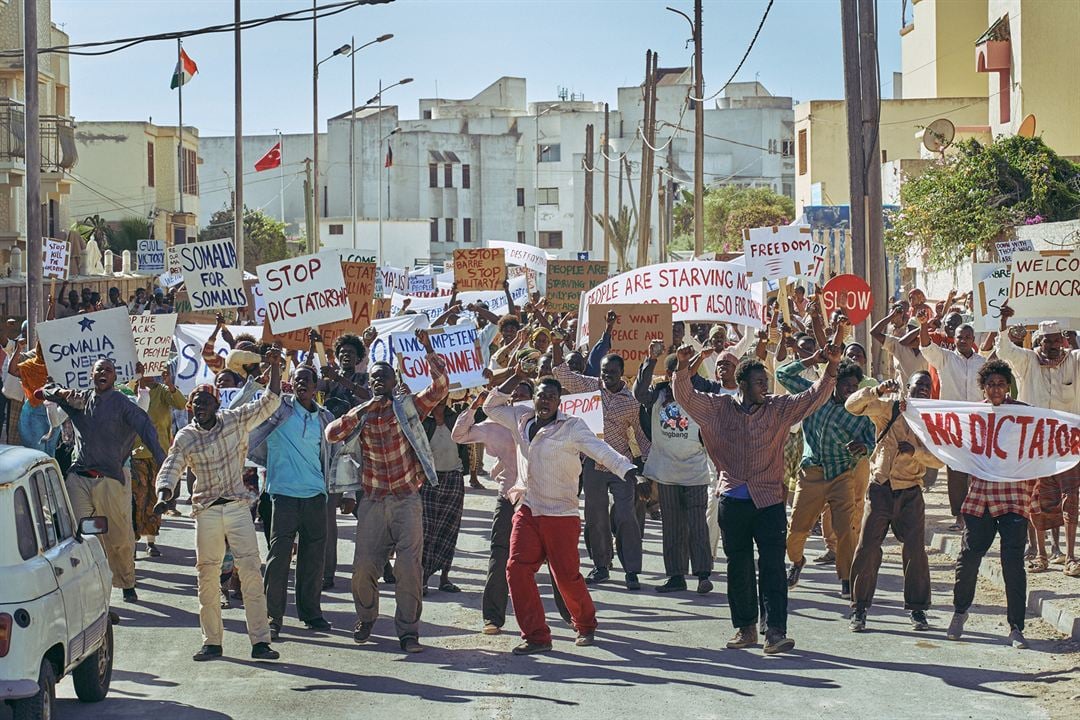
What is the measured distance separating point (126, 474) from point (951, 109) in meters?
42.4

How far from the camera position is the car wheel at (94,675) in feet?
28.6

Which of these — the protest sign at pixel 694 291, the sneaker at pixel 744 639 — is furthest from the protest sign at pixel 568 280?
the sneaker at pixel 744 639

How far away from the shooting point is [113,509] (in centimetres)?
1167

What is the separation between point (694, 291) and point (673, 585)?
19.5 feet

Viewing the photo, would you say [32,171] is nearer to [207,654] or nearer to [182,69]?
[207,654]

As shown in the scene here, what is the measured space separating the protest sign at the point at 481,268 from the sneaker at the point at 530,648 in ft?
49.9

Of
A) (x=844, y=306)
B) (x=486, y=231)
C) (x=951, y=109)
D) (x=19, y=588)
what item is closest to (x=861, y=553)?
(x=19, y=588)

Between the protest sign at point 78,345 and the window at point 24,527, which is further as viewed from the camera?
the protest sign at point 78,345

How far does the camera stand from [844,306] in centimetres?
1708

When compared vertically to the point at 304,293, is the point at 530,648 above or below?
below

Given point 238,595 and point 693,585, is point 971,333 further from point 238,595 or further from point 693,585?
point 238,595

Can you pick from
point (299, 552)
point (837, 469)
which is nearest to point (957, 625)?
point (837, 469)

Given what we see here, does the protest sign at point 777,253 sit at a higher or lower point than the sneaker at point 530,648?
higher

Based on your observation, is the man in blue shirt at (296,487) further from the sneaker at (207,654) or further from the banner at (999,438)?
the banner at (999,438)
